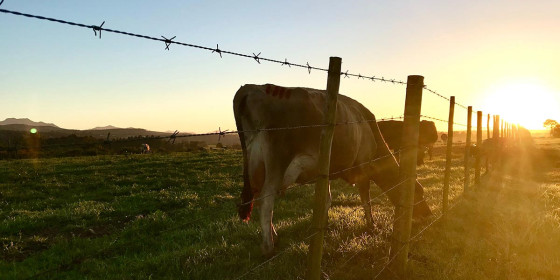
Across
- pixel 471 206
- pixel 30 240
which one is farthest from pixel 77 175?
pixel 471 206

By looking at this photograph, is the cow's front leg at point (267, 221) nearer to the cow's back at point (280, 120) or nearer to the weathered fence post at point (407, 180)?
the cow's back at point (280, 120)

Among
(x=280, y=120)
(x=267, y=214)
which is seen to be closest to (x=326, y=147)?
(x=267, y=214)

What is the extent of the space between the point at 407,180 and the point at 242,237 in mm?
3187

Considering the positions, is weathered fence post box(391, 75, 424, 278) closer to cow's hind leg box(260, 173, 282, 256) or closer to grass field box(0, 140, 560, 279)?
grass field box(0, 140, 560, 279)

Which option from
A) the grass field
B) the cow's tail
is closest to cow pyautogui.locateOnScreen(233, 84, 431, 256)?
the cow's tail

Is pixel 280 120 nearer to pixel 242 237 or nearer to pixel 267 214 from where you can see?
pixel 267 214

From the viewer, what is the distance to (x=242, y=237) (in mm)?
6359

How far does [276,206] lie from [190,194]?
372cm

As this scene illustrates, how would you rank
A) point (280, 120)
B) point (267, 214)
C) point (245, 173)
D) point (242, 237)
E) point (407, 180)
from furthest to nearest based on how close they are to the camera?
1. point (242, 237)
2. point (245, 173)
3. point (280, 120)
4. point (267, 214)
5. point (407, 180)

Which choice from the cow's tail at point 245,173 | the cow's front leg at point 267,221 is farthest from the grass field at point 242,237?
the cow's tail at point 245,173

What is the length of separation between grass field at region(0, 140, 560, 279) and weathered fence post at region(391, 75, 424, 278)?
13.6 inches

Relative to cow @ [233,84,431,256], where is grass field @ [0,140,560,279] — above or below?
below

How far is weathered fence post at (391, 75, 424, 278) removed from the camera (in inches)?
181

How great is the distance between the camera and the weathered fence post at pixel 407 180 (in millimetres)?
4590
